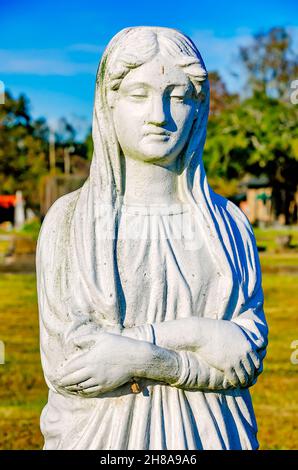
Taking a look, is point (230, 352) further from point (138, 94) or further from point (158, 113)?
point (138, 94)

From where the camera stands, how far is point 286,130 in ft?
137

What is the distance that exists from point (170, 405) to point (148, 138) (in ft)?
3.69

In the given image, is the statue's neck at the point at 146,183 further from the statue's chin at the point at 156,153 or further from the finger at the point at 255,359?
the finger at the point at 255,359

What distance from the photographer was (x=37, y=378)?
31.8 ft

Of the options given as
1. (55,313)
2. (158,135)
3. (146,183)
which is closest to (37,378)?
(55,313)

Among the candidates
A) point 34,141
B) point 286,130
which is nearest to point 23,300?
point 286,130

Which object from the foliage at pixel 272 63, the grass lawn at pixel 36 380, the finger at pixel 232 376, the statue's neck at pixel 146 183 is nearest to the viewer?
the finger at pixel 232 376

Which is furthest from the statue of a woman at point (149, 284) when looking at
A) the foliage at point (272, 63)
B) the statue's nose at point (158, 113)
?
the foliage at point (272, 63)

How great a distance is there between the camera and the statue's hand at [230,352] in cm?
326

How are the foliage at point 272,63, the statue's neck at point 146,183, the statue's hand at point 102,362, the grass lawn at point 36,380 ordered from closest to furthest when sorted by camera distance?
the statue's hand at point 102,362 → the statue's neck at point 146,183 → the grass lawn at point 36,380 → the foliage at point 272,63

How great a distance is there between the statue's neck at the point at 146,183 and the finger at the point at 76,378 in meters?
0.78

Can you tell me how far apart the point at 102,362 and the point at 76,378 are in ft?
0.47

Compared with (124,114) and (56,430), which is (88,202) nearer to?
(124,114)

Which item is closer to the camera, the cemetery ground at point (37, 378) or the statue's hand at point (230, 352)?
the statue's hand at point (230, 352)
